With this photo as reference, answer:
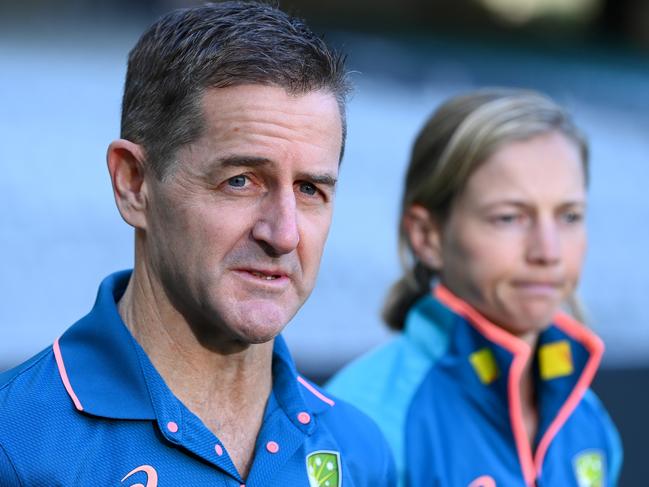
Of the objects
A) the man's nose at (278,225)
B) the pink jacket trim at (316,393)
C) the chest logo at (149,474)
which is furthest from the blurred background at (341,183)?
Result: the man's nose at (278,225)

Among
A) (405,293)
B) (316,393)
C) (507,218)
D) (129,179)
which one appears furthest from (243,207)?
(405,293)

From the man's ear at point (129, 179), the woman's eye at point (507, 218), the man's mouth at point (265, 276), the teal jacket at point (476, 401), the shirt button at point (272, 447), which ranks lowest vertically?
the teal jacket at point (476, 401)

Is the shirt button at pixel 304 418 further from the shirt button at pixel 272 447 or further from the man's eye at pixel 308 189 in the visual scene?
the man's eye at pixel 308 189

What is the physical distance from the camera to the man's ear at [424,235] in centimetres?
252

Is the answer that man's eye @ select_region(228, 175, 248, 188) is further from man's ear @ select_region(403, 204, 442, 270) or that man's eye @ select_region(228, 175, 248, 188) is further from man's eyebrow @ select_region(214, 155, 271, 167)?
man's ear @ select_region(403, 204, 442, 270)

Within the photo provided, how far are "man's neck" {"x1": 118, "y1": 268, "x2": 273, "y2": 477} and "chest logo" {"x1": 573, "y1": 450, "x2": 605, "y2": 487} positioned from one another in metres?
1.12

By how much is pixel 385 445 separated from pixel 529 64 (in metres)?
5.51

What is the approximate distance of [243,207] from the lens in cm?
146

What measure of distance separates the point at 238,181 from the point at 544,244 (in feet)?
3.49

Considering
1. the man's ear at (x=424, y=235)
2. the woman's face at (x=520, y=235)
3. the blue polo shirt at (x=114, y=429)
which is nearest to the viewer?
the blue polo shirt at (x=114, y=429)

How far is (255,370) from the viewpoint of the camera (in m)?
1.65

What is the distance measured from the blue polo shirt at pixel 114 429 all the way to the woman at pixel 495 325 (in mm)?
614

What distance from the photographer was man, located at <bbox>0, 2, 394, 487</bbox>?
1.45m

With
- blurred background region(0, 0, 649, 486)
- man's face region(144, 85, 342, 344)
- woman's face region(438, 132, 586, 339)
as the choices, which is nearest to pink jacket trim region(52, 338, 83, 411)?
man's face region(144, 85, 342, 344)
